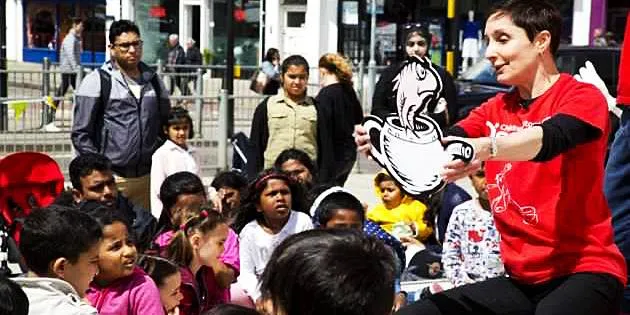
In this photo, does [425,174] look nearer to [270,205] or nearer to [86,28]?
[270,205]

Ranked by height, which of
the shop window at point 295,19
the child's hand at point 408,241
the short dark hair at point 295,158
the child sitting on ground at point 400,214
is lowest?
the child's hand at point 408,241

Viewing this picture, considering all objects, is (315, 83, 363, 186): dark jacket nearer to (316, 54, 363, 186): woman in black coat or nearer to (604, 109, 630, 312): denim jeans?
(316, 54, 363, 186): woman in black coat

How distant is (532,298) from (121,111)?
407 centimetres

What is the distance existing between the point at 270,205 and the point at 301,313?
401cm

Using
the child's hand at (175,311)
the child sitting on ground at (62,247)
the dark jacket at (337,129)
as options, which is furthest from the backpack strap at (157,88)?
the child sitting on ground at (62,247)

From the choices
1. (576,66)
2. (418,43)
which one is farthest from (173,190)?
(576,66)

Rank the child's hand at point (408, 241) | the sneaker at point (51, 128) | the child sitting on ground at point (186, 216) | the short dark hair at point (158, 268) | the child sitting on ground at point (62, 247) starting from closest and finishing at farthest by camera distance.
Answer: the child sitting on ground at point (62, 247) → the short dark hair at point (158, 268) → the child sitting on ground at point (186, 216) → the child's hand at point (408, 241) → the sneaker at point (51, 128)

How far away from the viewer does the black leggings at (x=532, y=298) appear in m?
3.48

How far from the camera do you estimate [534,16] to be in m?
3.59

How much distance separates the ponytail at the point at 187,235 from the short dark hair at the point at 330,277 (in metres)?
3.02

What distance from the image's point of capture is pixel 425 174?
130 inches

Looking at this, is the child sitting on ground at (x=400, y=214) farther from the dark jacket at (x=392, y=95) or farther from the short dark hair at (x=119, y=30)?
the short dark hair at (x=119, y=30)

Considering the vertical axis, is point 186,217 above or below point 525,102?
below

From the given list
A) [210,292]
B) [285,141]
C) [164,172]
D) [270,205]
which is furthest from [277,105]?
[210,292]
